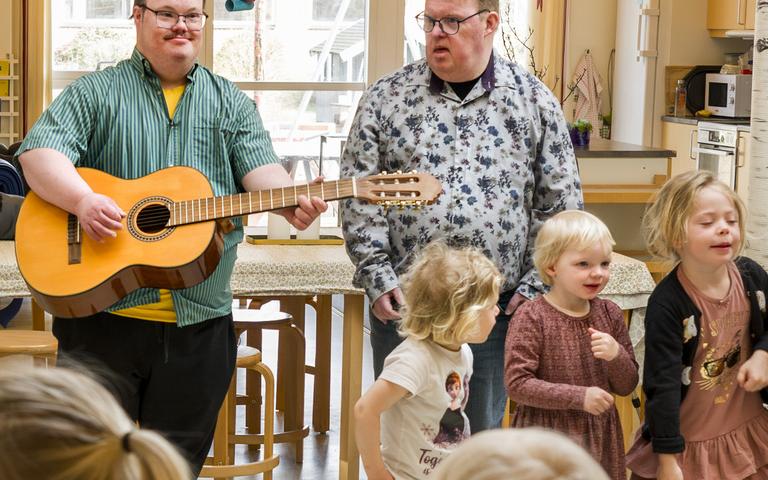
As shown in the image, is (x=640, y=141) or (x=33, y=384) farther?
(x=640, y=141)

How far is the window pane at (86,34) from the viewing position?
8352 millimetres

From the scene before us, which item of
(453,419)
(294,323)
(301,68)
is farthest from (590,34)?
(453,419)

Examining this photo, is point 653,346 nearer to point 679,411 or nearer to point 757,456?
point 679,411

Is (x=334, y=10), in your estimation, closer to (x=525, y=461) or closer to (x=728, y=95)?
(x=728, y=95)

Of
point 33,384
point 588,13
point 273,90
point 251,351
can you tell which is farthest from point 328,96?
point 33,384

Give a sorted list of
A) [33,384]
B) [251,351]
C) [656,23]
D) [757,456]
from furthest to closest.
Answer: [656,23] < [251,351] < [757,456] < [33,384]

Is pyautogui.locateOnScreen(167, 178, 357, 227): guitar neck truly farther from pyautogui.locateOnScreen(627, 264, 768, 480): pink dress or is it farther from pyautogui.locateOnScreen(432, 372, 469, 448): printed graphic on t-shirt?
pyautogui.locateOnScreen(627, 264, 768, 480): pink dress

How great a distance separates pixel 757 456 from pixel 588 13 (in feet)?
22.1

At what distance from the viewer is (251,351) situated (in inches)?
151

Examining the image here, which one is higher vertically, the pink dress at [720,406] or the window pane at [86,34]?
the window pane at [86,34]

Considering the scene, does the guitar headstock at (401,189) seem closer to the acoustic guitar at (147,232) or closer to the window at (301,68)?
the acoustic guitar at (147,232)

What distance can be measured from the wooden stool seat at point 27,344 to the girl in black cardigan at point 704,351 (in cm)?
→ 184

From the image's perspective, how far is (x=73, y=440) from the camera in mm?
1021

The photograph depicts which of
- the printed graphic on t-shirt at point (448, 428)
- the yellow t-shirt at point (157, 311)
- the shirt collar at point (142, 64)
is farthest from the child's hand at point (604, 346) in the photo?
the shirt collar at point (142, 64)
